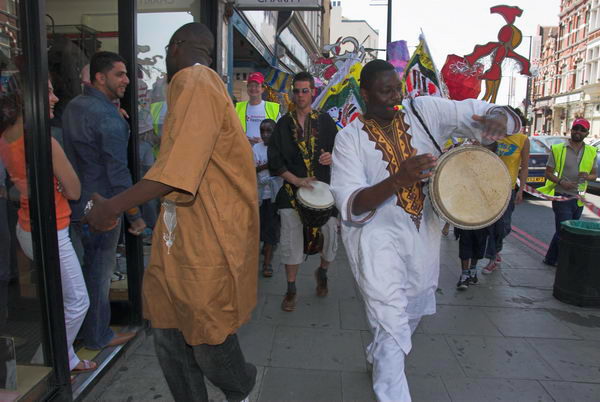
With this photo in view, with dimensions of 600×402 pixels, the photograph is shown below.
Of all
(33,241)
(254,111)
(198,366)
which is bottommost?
(198,366)

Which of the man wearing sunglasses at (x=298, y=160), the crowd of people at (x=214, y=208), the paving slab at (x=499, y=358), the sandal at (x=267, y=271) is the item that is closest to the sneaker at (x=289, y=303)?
the man wearing sunglasses at (x=298, y=160)

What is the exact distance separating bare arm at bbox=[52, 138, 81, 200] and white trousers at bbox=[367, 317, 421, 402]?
6.03ft

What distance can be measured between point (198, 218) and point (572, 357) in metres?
3.20

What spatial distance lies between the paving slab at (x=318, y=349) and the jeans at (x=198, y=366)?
4.16 feet

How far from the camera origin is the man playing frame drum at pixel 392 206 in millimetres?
2447

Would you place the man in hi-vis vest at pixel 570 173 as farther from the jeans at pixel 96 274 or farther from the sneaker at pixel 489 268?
the jeans at pixel 96 274

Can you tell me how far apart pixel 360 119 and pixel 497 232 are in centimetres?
367

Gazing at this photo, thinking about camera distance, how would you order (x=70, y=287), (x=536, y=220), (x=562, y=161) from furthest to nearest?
(x=536, y=220) < (x=562, y=161) < (x=70, y=287)

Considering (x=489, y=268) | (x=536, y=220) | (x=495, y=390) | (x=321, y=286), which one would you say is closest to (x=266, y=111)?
(x=321, y=286)

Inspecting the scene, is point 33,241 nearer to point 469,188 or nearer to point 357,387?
point 357,387

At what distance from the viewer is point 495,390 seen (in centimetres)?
308

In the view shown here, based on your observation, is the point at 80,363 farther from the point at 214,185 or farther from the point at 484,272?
the point at 484,272

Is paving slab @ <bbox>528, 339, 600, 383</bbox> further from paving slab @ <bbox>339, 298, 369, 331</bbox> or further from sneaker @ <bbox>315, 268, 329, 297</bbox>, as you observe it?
sneaker @ <bbox>315, 268, 329, 297</bbox>

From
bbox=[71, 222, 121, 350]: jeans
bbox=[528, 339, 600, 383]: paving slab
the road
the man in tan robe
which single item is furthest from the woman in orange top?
the road
